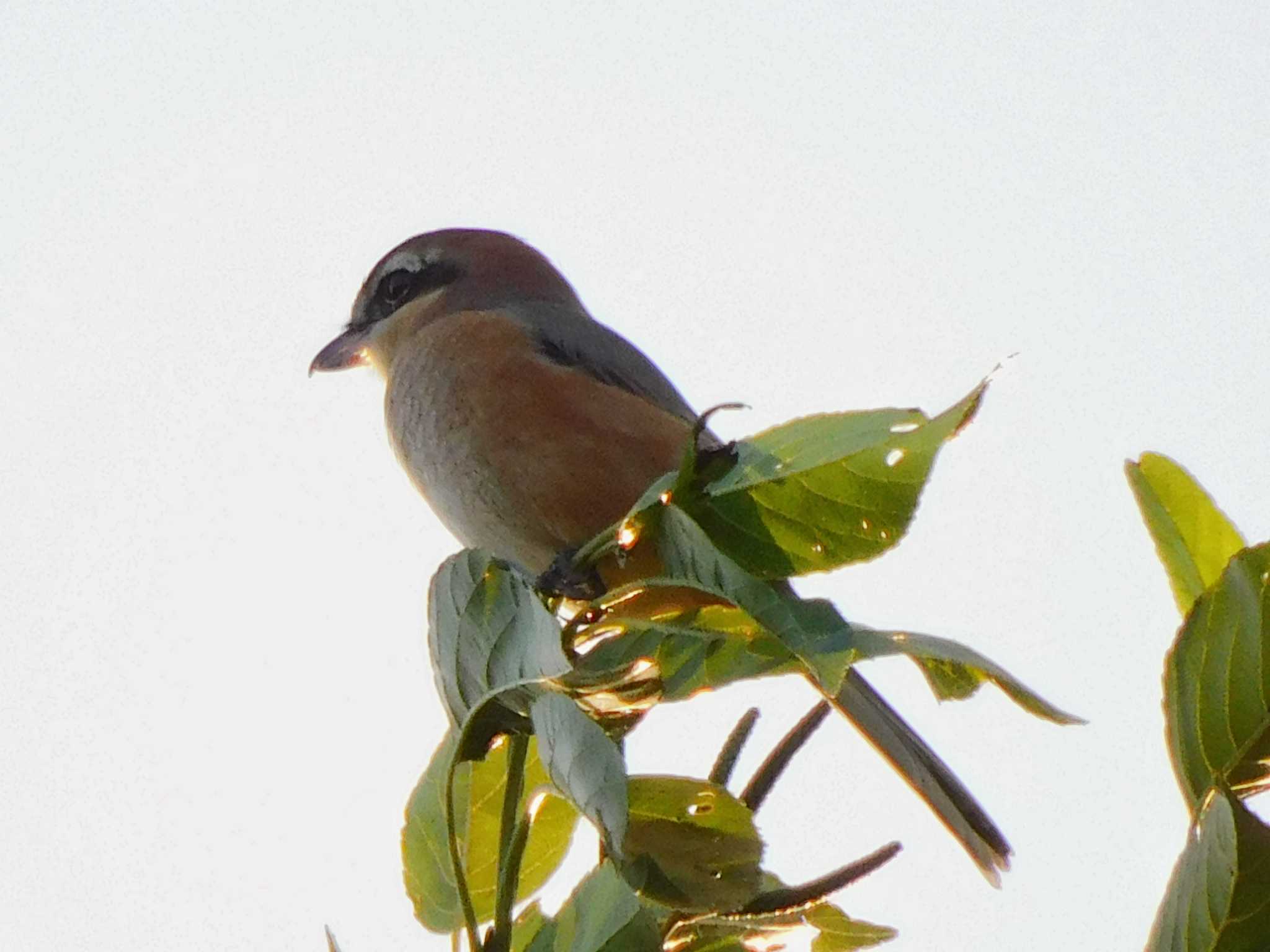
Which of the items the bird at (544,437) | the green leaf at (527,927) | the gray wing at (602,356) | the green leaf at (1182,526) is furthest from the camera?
the gray wing at (602,356)

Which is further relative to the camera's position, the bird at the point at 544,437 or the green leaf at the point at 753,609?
the bird at the point at 544,437

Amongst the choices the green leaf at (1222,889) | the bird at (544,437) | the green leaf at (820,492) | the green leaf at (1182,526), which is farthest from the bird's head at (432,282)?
the green leaf at (1222,889)

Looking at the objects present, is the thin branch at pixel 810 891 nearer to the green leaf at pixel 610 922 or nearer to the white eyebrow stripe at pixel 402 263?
the green leaf at pixel 610 922

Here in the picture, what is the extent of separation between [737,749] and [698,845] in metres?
0.23

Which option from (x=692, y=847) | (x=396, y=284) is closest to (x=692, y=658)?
(x=692, y=847)

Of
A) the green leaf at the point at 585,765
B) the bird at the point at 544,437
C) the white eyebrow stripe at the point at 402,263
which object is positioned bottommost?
the green leaf at the point at 585,765

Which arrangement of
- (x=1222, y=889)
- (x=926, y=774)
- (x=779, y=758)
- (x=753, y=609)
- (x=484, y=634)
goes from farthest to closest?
(x=926, y=774), (x=779, y=758), (x=484, y=634), (x=753, y=609), (x=1222, y=889)

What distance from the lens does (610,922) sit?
4.55ft

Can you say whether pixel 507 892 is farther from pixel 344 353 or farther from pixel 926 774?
pixel 344 353

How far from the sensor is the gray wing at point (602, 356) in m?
4.00

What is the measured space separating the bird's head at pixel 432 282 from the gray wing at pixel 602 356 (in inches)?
16.1

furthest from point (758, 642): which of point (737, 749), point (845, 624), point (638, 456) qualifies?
point (638, 456)

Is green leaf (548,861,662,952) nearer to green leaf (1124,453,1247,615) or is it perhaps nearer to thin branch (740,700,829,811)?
thin branch (740,700,829,811)

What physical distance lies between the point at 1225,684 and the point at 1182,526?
0.35 meters
